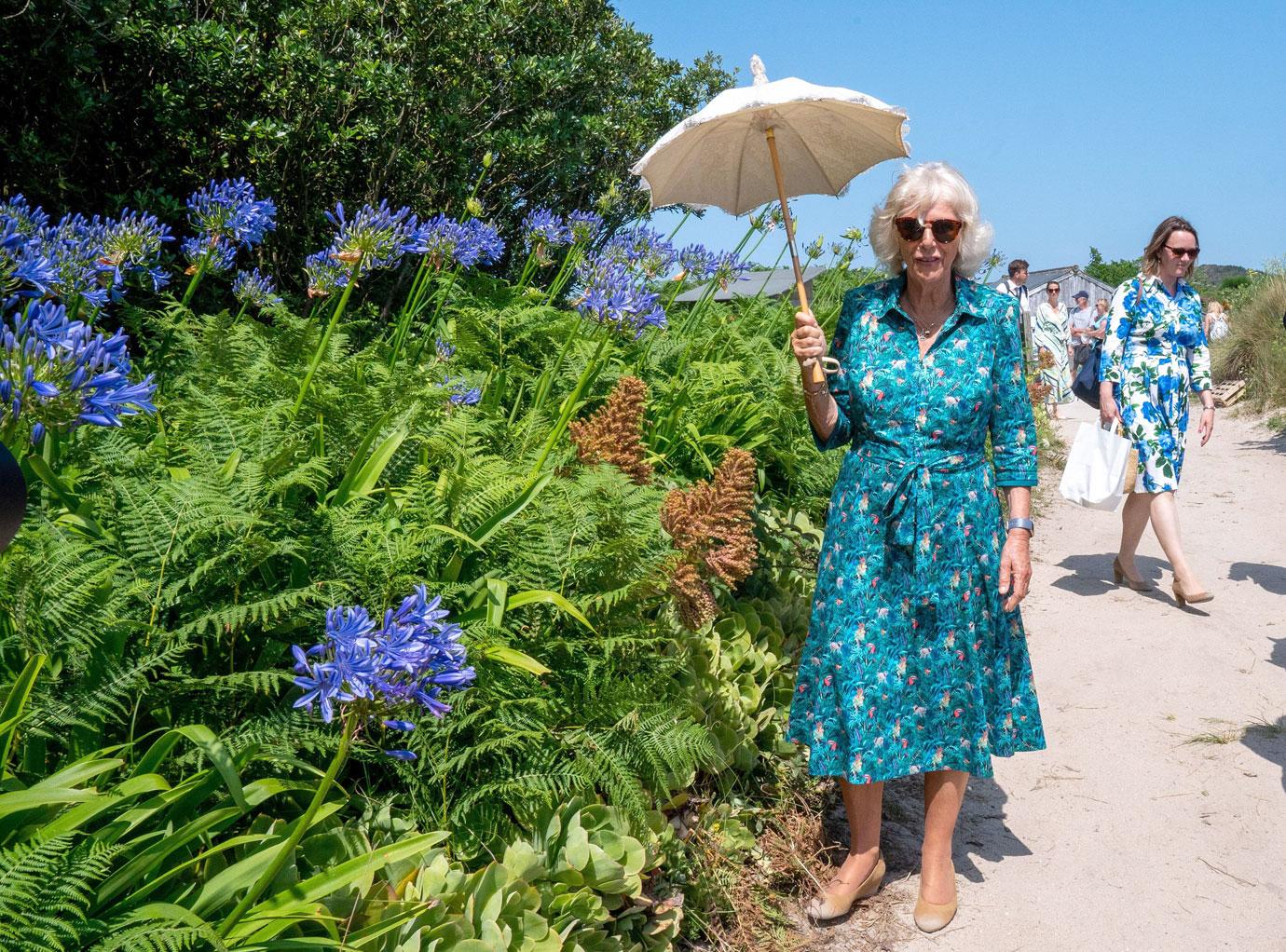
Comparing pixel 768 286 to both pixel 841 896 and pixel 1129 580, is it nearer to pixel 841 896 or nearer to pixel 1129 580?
pixel 1129 580

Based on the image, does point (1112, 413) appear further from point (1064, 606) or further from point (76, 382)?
point (76, 382)

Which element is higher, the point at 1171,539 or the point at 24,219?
the point at 24,219

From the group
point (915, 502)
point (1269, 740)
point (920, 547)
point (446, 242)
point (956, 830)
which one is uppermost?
point (446, 242)

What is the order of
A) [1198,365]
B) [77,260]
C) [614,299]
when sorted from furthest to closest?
[1198,365], [614,299], [77,260]

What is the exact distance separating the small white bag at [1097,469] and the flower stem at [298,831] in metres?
4.93

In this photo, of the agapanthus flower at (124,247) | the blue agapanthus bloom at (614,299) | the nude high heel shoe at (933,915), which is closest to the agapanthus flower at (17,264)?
the agapanthus flower at (124,247)

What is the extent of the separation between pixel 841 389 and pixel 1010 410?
478 mm

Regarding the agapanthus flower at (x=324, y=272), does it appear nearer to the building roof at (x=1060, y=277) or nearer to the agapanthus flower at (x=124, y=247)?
the agapanthus flower at (x=124, y=247)

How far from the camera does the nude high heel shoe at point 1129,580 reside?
6.37m

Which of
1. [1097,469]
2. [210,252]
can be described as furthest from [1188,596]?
[210,252]

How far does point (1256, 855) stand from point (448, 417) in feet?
9.60

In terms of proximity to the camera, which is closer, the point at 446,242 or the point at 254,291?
the point at 446,242

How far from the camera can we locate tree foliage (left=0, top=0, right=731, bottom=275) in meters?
4.11

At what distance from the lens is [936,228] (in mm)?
3037
